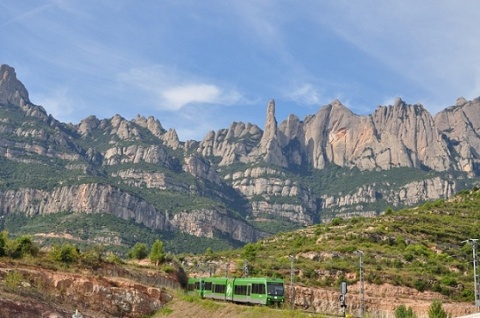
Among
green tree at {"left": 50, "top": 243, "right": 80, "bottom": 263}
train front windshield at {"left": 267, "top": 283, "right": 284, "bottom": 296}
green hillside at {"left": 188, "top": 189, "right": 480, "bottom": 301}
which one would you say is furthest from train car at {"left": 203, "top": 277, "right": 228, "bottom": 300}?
green hillside at {"left": 188, "top": 189, "right": 480, "bottom": 301}

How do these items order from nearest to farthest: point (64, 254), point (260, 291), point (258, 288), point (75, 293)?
point (260, 291)
point (75, 293)
point (258, 288)
point (64, 254)

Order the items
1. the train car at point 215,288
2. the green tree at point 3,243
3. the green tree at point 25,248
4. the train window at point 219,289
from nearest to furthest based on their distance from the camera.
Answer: the green tree at point 3,243
the green tree at point 25,248
the train car at point 215,288
the train window at point 219,289

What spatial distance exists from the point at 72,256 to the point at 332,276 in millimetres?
37617

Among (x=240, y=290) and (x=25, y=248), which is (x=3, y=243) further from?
(x=240, y=290)

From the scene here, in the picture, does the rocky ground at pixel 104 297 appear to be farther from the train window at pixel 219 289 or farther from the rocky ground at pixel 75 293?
the train window at pixel 219 289

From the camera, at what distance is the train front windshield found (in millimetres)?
47219

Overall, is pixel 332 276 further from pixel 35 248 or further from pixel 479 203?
pixel 479 203

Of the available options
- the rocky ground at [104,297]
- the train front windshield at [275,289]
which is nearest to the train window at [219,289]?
the rocky ground at [104,297]

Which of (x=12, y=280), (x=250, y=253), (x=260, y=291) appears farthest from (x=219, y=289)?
(x=250, y=253)

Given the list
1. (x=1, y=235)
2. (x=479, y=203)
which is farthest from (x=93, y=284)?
(x=479, y=203)

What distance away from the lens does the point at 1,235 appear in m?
52.9

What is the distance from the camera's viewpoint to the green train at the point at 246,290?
4732 cm

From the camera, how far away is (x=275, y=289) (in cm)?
4759

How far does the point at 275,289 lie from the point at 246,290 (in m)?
3.64
